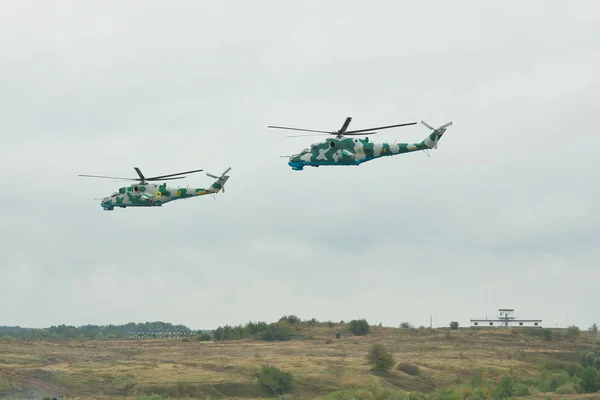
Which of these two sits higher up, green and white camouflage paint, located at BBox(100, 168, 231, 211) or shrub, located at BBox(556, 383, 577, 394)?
green and white camouflage paint, located at BBox(100, 168, 231, 211)

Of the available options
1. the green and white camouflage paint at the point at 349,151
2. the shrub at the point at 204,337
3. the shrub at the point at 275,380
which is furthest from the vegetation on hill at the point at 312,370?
the green and white camouflage paint at the point at 349,151

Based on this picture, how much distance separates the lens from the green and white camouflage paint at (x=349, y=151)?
7594cm

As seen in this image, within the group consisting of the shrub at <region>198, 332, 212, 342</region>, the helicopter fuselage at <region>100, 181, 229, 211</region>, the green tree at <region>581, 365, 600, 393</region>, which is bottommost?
the green tree at <region>581, 365, 600, 393</region>

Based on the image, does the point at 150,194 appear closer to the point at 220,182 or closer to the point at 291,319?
the point at 220,182

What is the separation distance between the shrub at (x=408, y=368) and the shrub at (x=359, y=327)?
5883cm

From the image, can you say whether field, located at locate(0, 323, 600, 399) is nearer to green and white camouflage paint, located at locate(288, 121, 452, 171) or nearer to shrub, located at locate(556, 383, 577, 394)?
shrub, located at locate(556, 383, 577, 394)

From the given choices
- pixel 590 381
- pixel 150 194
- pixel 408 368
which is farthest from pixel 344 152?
pixel 590 381

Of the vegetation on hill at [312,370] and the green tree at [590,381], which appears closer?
the vegetation on hill at [312,370]

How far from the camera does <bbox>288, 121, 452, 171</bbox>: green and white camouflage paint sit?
75938 millimetres

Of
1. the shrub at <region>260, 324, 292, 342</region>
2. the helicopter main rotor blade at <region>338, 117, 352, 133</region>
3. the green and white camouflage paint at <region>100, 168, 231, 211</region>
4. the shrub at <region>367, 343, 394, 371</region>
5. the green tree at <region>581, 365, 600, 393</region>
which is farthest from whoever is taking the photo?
the shrub at <region>260, 324, 292, 342</region>

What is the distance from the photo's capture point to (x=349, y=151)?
249ft

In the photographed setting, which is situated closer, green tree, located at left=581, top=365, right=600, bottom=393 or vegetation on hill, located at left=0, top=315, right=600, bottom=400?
vegetation on hill, located at left=0, top=315, right=600, bottom=400

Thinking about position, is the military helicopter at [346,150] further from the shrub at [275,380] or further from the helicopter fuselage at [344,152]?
the shrub at [275,380]

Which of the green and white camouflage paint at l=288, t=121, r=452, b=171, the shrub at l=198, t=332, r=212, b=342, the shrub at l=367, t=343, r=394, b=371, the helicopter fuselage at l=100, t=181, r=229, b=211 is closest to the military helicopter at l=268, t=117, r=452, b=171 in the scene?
the green and white camouflage paint at l=288, t=121, r=452, b=171
